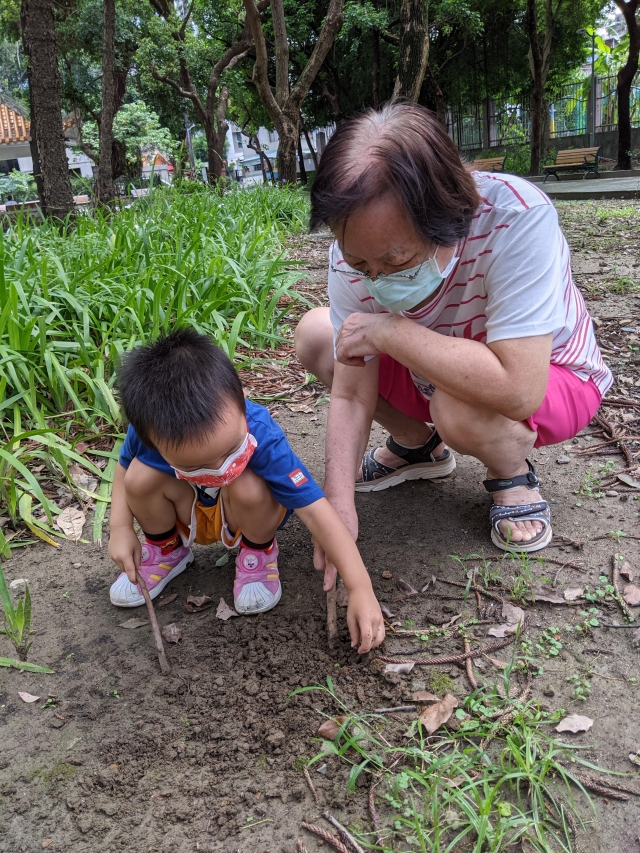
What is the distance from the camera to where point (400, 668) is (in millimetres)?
1516

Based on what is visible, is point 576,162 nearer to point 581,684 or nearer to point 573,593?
point 573,593

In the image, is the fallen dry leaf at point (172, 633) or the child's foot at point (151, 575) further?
the child's foot at point (151, 575)

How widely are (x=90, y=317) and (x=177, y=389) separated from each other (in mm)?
1808

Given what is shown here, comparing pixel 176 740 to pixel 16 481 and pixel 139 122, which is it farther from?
pixel 139 122

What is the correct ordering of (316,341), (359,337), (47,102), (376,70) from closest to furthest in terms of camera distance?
(359,337)
(316,341)
(47,102)
(376,70)

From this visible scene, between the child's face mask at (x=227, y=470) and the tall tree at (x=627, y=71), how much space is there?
14.9 metres

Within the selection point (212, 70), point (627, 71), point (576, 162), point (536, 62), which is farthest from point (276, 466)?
point (576, 162)

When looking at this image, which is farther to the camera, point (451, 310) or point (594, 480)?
point (594, 480)

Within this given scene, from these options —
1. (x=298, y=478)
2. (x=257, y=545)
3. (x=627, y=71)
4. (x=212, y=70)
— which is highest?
(x=212, y=70)

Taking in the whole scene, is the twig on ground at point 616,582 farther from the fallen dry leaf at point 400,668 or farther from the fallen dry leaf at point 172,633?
the fallen dry leaf at point 172,633

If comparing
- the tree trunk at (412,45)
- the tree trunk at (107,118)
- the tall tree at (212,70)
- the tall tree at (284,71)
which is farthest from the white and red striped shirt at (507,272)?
the tall tree at (212,70)

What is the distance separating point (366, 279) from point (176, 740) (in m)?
1.09

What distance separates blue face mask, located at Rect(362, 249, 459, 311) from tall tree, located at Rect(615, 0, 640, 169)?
47.7 feet

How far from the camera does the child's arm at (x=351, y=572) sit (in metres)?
1.44
